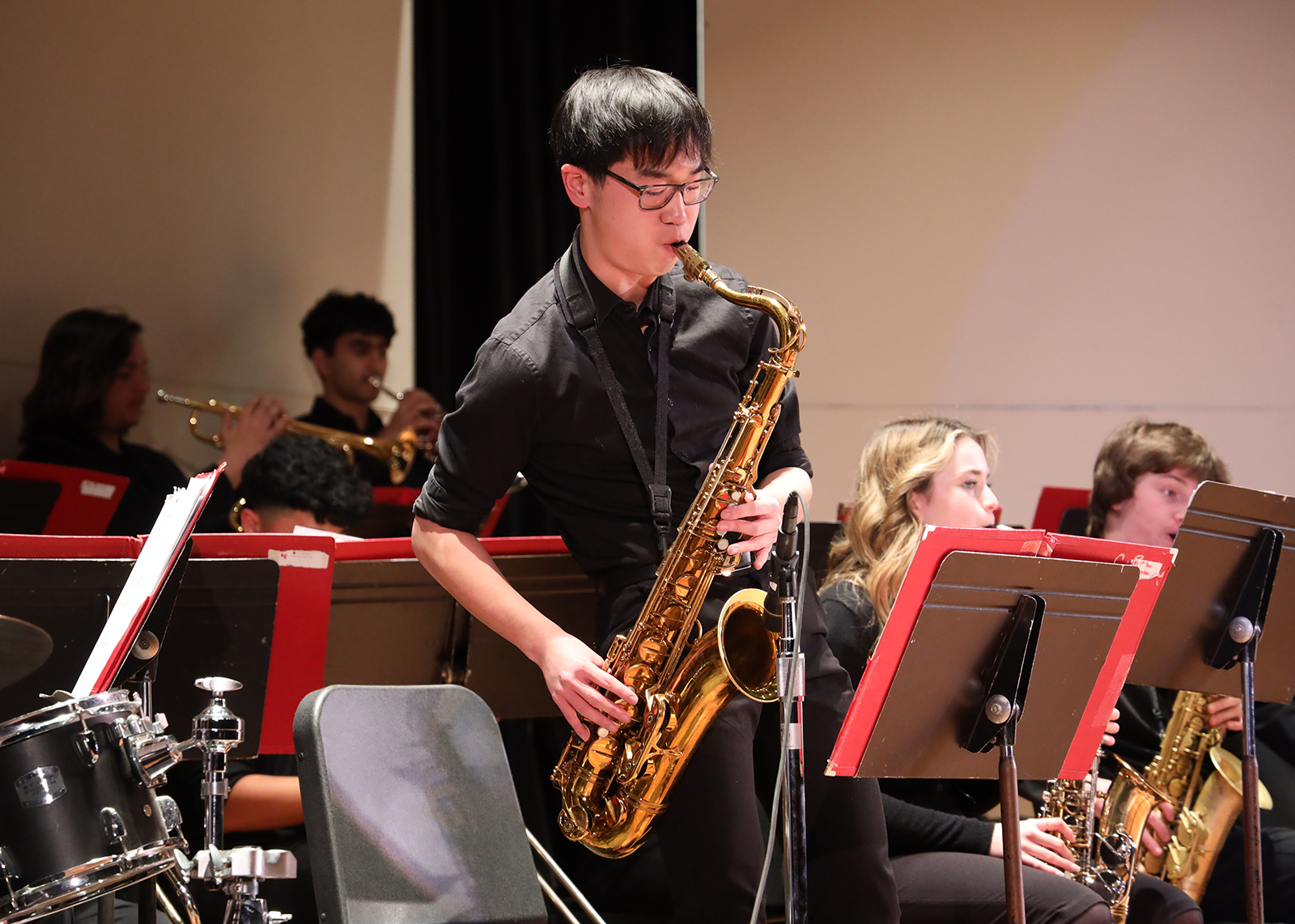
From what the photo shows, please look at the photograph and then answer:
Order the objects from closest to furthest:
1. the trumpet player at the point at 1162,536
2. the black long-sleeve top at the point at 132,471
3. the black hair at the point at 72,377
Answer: the trumpet player at the point at 1162,536, the black long-sleeve top at the point at 132,471, the black hair at the point at 72,377

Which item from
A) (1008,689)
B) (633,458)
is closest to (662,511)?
(633,458)

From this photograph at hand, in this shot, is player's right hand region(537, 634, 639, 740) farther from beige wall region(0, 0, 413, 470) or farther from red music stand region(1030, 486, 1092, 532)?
beige wall region(0, 0, 413, 470)

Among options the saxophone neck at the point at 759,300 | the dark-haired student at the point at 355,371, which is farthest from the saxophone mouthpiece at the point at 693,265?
the dark-haired student at the point at 355,371

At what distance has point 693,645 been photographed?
234 centimetres

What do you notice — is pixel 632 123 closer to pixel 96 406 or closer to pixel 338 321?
pixel 96 406

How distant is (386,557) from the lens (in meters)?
2.70

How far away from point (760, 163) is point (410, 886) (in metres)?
4.59

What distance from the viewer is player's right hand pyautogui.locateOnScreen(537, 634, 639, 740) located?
84.8 inches

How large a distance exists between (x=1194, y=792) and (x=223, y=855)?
2.51 metres

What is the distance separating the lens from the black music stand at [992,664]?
2115mm

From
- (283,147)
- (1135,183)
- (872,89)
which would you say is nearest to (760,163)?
(872,89)

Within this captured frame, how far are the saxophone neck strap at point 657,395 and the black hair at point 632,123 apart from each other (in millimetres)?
240

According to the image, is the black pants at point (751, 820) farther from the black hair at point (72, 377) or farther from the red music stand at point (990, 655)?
the black hair at point (72, 377)

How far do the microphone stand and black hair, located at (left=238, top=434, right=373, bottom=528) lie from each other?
5.49 feet
